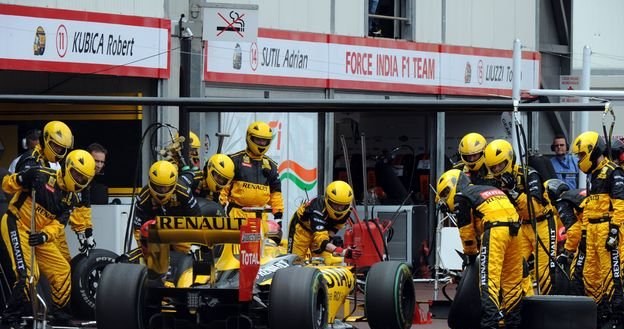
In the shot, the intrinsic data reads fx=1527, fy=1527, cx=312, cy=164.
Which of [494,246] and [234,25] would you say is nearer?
[494,246]

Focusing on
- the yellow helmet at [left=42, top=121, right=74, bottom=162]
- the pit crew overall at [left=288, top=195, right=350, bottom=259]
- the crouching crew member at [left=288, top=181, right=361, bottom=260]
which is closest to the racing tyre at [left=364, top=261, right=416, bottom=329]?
the crouching crew member at [left=288, top=181, right=361, bottom=260]

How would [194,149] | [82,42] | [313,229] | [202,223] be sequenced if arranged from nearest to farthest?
1. [202,223]
2. [313,229]
3. [194,149]
4. [82,42]

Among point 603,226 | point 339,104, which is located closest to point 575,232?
point 603,226

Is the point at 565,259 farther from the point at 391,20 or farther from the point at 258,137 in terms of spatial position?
the point at 391,20

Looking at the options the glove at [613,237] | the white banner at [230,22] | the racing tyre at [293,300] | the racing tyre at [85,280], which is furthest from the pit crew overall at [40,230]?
the white banner at [230,22]

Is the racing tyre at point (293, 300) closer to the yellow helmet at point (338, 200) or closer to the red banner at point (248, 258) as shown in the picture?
the red banner at point (248, 258)

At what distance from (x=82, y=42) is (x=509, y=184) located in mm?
7297

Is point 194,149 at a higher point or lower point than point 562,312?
higher

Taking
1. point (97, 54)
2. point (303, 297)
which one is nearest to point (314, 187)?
point (97, 54)

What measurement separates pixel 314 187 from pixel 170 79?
302 cm

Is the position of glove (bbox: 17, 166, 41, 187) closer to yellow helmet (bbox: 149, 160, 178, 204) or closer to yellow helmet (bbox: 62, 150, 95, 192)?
yellow helmet (bbox: 62, 150, 95, 192)

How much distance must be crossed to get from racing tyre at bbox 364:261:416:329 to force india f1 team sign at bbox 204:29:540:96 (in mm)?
8174

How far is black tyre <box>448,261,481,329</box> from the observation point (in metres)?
13.7

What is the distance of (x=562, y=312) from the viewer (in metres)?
13.0
